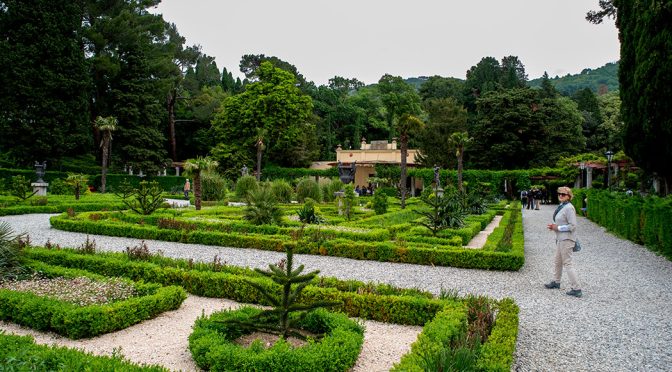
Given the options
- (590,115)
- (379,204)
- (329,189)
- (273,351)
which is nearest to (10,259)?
(273,351)

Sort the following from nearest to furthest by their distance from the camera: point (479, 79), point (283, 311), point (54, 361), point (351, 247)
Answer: point (54, 361) < point (283, 311) < point (351, 247) < point (479, 79)

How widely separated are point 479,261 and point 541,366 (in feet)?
17.0

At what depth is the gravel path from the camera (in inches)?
201

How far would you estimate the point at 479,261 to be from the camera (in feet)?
32.3

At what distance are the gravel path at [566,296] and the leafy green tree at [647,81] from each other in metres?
3.52

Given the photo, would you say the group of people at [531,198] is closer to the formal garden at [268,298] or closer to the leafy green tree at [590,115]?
the leafy green tree at [590,115]

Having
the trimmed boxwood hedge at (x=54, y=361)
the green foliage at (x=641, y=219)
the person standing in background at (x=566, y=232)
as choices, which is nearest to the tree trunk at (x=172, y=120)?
the green foliage at (x=641, y=219)

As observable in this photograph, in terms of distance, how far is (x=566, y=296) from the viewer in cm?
760

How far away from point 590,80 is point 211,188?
90.0 meters

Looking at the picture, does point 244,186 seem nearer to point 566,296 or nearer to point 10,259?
point 10,259

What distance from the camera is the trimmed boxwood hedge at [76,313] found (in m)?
5.27

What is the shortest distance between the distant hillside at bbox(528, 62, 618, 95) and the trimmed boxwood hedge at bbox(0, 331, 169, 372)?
93010 millimetres

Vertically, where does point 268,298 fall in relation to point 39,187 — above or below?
below

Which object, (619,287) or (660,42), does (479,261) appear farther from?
(660,42)
